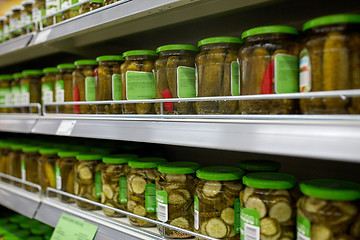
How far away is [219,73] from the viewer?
2.74 feet

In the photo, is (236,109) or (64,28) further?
(64,28)

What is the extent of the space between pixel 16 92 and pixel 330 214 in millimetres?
1605

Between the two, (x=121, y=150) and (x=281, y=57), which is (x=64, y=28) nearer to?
(x=121, y=150)

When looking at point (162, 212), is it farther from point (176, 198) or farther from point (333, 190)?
point (333, 190)

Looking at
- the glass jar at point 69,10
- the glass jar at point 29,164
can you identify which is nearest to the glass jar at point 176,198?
the glass jar at point 69,10

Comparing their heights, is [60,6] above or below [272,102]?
above

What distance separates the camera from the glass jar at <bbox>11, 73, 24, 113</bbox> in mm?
1663

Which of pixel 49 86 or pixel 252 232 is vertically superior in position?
pixel 49 86

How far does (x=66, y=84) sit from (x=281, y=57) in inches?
38.6

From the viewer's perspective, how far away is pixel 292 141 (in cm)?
60

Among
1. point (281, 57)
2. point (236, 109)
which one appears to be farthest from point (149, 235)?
point (281, 57)

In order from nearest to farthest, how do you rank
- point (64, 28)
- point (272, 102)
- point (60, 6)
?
point (272, 102) → point (64, 28) → point (60, 6)

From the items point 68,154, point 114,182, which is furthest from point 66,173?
point 114,182

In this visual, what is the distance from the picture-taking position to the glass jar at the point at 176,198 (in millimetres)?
913
